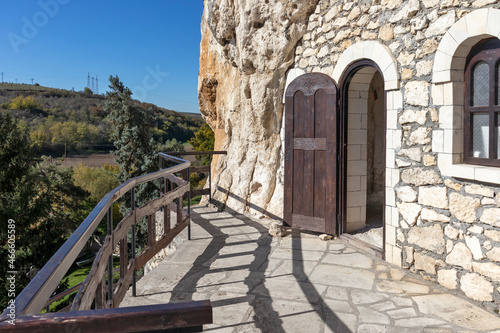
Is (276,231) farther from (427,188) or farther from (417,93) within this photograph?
(417,93)

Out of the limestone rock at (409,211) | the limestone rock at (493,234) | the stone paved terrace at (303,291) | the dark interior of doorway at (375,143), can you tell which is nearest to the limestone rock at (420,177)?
the limestone rock at (409,211)

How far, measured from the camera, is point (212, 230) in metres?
5.43

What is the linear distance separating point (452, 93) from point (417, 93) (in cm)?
38

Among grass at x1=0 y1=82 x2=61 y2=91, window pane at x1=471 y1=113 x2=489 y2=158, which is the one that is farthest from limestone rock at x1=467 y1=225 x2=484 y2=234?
grass at x1=0 y1=82 x2=61 y2=91

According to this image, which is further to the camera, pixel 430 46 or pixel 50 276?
pixel 430 46

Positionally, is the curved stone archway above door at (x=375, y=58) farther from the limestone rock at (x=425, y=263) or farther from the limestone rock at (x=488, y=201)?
the limestone rock at (x=425, y=263)

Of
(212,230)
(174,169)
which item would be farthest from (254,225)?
(174,169)

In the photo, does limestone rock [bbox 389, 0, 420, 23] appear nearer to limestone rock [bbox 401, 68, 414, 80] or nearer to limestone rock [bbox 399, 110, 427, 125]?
limestone rock [bbox 401, 68, 414, 80]

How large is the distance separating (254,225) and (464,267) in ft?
10.1

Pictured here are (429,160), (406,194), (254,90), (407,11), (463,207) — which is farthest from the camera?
(254,90)

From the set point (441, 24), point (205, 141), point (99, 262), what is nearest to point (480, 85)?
point (441, 24)

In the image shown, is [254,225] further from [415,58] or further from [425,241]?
[415,58]

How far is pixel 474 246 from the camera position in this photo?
3109mm

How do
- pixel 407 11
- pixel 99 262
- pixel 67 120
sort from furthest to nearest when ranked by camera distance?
pixel 67 120 < pixel 407 11 < pixel 99 262
